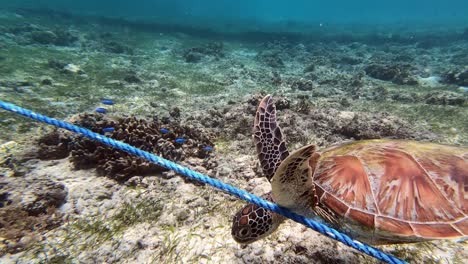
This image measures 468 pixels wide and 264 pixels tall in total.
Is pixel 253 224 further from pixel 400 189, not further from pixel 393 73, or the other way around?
pixel 393 73

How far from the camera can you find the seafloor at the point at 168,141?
2.46 metres

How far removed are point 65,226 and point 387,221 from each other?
10.5 ft

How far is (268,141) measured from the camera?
251 centimetres

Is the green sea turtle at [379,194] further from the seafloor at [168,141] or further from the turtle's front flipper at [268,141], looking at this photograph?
the seafloor at [168,141]

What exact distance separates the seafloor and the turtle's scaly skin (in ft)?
1.82

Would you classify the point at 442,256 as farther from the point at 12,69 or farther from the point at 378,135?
the point at 12,69

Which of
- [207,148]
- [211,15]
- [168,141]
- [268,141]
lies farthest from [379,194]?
[211,15]

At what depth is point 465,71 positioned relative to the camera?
9.00 metres

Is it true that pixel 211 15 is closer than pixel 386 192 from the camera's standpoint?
No

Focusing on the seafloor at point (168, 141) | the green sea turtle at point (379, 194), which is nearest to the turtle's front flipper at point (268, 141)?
the green sea turtle at point (379, 194)

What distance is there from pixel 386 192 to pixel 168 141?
3116 millimetres

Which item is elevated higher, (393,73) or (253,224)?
(393,73)

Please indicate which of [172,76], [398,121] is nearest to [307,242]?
[398,121]

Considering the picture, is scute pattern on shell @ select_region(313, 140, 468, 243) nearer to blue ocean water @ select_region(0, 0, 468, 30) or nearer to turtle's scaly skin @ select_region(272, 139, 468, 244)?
turtle's scaly skin @ select_region(272, 139, 468, 244)
